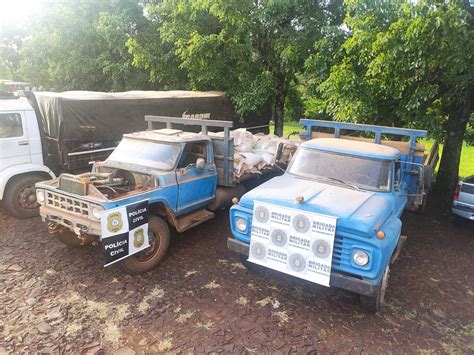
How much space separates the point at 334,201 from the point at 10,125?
6509 mm

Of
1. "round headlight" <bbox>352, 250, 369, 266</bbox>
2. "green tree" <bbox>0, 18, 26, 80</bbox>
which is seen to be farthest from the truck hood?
"green tree" <bbox>0, 18, 26, 80</bbox>

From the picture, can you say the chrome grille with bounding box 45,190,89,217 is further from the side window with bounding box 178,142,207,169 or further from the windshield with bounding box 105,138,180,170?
the side window with bounding box 178,142,207,169

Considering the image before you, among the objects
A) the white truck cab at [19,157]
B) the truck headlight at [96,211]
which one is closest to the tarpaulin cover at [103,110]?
the white truck cab at [19,157]

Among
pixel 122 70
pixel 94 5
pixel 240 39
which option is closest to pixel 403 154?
pixel 240 39

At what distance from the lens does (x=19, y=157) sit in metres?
7.21

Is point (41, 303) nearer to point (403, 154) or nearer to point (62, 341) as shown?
point (62, 341)

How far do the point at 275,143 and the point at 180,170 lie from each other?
3287 mm

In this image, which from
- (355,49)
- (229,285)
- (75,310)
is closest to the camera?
(75,310)

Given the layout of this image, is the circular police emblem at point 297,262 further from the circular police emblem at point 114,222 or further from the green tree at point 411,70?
the green tree at point 411,70

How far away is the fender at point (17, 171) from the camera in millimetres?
6914

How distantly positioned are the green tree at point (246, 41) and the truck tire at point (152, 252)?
7291 millimetres

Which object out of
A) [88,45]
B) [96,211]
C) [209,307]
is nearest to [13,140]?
[96,211]

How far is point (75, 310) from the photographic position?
4.55 m

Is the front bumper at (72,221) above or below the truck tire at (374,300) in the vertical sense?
above
